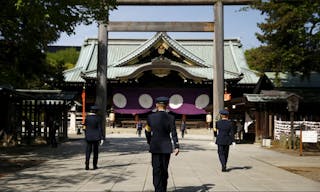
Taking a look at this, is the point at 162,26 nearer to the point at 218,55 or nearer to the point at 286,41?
the point at 218,55

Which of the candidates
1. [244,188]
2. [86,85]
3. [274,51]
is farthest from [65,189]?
[86,85]

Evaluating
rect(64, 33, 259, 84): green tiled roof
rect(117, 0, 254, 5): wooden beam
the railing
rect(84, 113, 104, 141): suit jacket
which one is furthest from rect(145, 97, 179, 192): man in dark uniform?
rect(64, 33, 259, 84): green tiled roof

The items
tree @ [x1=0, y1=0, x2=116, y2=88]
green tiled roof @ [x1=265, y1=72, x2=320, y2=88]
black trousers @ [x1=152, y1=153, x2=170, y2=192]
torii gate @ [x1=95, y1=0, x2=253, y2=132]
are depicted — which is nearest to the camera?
black trousers @ [x1=152, y1=153, x2=170, y2=192]

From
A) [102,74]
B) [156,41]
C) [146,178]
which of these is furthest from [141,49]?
[146,178]

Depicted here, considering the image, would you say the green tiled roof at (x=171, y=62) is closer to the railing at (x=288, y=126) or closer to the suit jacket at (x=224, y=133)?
the railing at (x=288, y=126)

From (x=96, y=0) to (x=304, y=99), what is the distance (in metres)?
12.6

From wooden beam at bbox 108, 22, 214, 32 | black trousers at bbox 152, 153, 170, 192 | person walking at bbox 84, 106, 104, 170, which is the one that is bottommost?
black trousers at bbox 152, 153, 170, 192

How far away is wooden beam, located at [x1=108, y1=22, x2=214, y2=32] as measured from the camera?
21.2 meters

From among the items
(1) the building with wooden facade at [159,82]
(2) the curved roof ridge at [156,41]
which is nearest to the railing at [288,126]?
(1) the building with wooden facade at [159,82]

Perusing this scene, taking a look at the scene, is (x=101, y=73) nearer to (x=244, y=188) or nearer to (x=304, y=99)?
(x=304, y=99)

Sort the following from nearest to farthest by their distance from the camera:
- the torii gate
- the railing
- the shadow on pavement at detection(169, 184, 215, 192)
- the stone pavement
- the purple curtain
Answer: the shadow on pavement at detection(169, 184, 215, 192) < the stone pavement < the railing < the torii gate < the purple curtain

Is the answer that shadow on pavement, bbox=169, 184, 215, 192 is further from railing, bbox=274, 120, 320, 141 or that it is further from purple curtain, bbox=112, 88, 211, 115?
purple curtain, bbox=112, 88, 211, 115

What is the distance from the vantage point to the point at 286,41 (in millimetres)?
18031

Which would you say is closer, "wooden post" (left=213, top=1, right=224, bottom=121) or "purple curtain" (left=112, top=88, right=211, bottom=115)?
"wooden post" (left=213, top=1, right=224, bottom=121)
